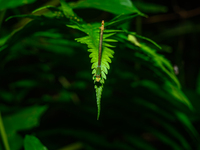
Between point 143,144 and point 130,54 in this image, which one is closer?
point 130,54

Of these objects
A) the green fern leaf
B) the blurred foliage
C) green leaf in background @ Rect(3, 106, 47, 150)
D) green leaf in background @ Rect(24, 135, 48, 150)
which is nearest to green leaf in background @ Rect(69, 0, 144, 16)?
the blurred foliage

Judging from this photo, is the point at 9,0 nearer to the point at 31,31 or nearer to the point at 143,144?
the point at 31,31

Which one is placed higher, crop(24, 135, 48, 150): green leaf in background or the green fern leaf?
the green fern leaf

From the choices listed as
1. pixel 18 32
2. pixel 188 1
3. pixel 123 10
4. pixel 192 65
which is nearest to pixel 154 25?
pixel 188 1

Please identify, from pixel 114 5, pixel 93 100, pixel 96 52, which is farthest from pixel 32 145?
pixel 93 100

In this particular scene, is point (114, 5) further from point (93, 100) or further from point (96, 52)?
point (93, 100)

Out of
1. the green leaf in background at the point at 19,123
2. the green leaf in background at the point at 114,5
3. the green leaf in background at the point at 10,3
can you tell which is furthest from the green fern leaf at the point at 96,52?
the green leaf in background at the point at 19,123

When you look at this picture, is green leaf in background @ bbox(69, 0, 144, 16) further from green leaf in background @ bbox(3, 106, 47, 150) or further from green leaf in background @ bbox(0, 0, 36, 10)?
green leaf in background @ bbox(3, 106, 47, 150)

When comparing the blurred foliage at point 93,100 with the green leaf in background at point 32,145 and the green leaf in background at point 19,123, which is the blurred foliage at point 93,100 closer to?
the green leaf in background at point 19,123
